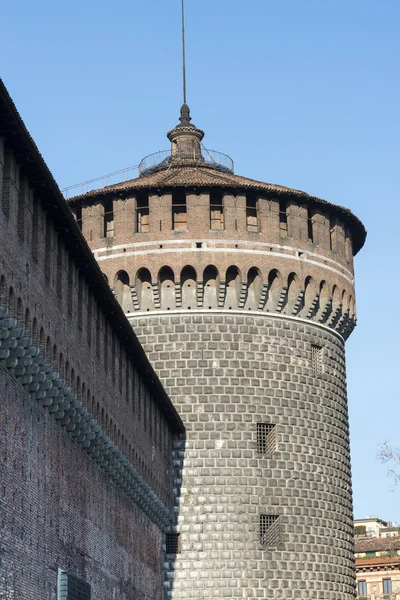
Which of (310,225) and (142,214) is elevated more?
(310,225)

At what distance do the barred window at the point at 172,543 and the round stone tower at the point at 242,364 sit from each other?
0.28 feet

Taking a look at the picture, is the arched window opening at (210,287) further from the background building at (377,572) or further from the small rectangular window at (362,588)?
the small rectangular window at (362,588)

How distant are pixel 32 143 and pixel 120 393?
9.87 meters

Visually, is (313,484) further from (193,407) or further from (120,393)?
(120,393)

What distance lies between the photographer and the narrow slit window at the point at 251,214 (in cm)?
3625

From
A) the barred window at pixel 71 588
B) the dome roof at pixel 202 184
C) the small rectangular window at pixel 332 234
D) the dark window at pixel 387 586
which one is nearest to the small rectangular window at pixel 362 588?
the dark window at pixel 387 586

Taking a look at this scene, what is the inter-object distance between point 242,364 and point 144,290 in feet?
12.2

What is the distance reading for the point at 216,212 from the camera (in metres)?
36.3

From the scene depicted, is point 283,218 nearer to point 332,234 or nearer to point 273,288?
point 332,234

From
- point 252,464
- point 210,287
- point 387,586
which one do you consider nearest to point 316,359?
point 210,287

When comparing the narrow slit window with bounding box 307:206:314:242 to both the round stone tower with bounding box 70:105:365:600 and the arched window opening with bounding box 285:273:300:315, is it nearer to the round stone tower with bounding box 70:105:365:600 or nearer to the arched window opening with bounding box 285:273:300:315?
the round stone tower with bounding box 70:105:365:600

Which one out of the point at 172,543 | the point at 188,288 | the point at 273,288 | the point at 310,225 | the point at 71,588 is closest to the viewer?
the point at 71,588

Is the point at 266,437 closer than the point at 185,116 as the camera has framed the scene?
Yes

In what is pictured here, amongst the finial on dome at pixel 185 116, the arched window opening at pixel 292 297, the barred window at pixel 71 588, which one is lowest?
the barred window at pixel 71 588
